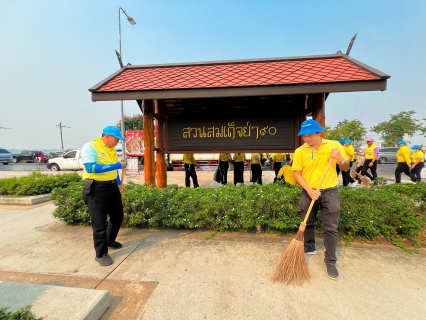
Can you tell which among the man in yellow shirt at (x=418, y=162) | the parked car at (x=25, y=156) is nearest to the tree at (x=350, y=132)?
the man in yellow shirt at (x=418, y=162)

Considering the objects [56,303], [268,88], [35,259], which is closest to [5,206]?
[35,259]

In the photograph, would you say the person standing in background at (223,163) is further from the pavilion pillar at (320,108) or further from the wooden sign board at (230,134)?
the pavilion pillar at (320,108)

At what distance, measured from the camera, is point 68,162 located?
15.0 m

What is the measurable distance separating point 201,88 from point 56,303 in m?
3.32

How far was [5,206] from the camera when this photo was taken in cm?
543

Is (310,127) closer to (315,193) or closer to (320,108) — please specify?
(315,193)

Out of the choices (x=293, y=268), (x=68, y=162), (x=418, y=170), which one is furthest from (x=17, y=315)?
(x=68, y=162)

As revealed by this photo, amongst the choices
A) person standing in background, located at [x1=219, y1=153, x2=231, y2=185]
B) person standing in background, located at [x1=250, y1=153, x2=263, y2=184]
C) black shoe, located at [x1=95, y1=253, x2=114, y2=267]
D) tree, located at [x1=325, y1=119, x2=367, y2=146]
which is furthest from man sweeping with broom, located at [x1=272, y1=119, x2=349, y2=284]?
tree, located at [x1=325, y1=119, x2=367, y2=146]

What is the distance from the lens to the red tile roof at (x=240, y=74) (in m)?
3.48

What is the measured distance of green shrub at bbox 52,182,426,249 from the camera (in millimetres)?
3033

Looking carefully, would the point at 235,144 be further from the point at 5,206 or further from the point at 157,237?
the point at 5,206

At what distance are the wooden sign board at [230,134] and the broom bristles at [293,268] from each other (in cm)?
229

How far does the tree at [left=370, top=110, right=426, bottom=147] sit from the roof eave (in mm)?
43265

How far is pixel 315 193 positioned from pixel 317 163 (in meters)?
0.36
